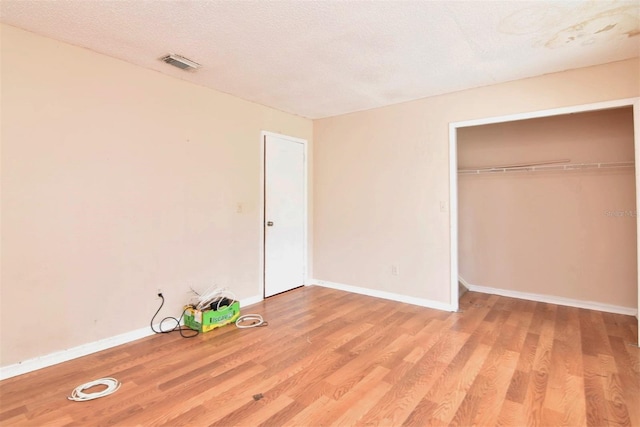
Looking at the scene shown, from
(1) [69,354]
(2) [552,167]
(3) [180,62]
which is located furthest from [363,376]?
(2) [552,167]

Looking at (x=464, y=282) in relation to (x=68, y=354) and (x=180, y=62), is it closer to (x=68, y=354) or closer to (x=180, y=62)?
(x=180, y=62)

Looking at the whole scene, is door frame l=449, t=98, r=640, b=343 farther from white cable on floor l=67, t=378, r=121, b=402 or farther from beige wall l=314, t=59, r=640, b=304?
A: white cable on floor l=67, t=378, r=121, b=402

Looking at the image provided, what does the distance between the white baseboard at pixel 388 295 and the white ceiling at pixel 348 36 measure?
2462mm

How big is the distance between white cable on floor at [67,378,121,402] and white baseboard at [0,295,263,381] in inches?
19.8

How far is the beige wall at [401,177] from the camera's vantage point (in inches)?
126

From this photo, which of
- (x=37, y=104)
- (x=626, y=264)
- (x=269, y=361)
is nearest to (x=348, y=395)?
(x=269, y=361)

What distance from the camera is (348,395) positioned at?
82.0 inches

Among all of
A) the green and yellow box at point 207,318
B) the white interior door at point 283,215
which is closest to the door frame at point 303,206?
the white interior door at point 283,215

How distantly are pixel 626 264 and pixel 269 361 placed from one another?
3936 mm

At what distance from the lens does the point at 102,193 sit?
2.71 m

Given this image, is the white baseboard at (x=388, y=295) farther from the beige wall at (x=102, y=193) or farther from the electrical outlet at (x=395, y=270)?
the beige wall at (x=102, y=193)

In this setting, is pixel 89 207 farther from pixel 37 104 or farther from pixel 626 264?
pixel 626 264

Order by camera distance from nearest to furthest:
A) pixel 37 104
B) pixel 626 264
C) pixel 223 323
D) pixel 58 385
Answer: pixel 58 385, pixel 37 104, pixel 223 323, pixel 626 264

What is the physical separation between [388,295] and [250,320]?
1.79 meters
